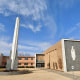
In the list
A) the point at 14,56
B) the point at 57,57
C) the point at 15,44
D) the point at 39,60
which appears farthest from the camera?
the point at 39,60

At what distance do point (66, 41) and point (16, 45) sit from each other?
53.0 feet

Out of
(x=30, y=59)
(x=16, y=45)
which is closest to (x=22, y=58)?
(x=30, y=59)

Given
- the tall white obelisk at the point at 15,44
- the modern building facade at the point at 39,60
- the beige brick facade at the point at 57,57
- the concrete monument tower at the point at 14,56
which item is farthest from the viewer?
the modern building facade at the point at 39,60

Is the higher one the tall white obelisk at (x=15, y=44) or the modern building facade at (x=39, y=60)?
the tall white obelisk at (x=15, y=44)

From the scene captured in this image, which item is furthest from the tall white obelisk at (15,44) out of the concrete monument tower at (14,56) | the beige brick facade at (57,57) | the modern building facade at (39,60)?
the modern building facade at (39,60)

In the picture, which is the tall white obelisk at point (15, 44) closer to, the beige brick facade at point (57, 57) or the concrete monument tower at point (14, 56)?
the concrete monument tower at point (14, 56)

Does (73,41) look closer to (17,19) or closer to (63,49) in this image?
(63,49)

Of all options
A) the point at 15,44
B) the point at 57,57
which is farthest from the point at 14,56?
the point at 57,57

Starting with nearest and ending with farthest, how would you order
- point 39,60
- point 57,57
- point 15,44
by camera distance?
1. point 15,44
2. point 57,57
3. point 39,60

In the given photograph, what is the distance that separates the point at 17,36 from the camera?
27.0 m

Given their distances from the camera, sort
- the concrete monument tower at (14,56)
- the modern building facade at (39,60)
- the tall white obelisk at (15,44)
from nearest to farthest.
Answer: the concrete monument tower at (14,56), the tall white obelisk at (15,44), the modern building facade at (39,60)

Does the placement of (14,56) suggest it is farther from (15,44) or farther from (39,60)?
(39,60)

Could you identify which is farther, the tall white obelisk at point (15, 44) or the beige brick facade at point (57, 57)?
the beige brick facade at point (57, 57)

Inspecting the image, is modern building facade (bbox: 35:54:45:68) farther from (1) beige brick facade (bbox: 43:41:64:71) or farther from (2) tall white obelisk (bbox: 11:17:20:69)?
(2) tall white obelisk (bbox: 11:17:20:69)
